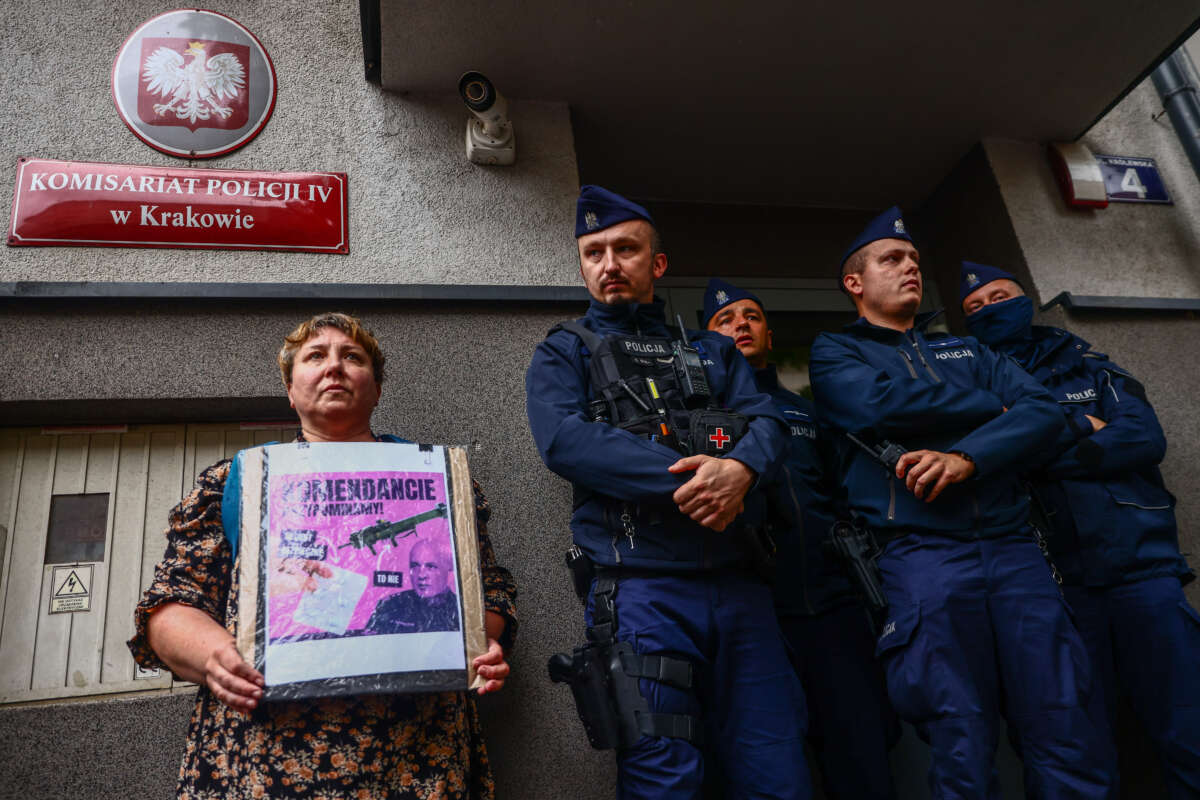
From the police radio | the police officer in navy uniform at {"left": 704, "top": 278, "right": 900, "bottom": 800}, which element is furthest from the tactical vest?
the police officer in navy uniform at {"left": 704, "top": 278, "right": 900, "bottom": 800}

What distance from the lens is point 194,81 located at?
3.08m

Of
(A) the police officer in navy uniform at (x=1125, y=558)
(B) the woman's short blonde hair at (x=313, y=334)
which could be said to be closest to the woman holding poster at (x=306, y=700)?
(B) the woman's short blonde hair at (x=313, y=334)

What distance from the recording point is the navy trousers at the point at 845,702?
7.87 feet

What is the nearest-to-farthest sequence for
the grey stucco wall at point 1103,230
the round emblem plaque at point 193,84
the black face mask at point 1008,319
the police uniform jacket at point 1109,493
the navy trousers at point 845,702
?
the navy trousers at point 845,702
the police uniform jacket at point 1109,493
the round emblem plaque at point 193,84
the black face mask at point 1008,319
the grey stucco wall at point 1103,230

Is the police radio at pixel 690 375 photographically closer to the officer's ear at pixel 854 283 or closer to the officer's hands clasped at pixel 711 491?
the officer's hands clasped at pixel 711 491

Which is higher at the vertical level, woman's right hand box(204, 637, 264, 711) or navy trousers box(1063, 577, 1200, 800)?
woman's right hand box(204, 637, 264, 711)

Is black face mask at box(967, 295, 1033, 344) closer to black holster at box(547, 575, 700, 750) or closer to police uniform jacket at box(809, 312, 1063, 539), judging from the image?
police uniform jacket at box(809, 312, 1063, 539)

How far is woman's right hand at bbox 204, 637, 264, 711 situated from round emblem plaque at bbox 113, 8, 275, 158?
225cm

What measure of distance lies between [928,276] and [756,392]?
10.2ft

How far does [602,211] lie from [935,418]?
49.7 inches

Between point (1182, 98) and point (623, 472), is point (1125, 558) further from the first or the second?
point (1182, 98)

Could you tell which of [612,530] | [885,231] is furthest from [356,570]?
[885,231]

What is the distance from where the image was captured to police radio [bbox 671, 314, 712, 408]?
2199mm

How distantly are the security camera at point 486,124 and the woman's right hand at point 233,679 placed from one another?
7.57 ft
